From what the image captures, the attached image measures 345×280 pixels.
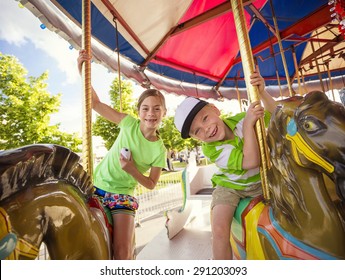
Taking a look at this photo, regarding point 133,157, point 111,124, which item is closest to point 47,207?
point 133,157

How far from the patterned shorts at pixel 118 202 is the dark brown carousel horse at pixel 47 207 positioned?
23 centimetres

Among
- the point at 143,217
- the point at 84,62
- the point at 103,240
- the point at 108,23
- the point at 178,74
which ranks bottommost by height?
the point at 103,240

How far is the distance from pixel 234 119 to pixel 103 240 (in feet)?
2.19

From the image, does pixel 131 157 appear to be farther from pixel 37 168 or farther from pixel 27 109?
pixel 27 109

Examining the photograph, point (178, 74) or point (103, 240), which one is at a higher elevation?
point (178, 74)

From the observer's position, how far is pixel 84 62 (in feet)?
2.74

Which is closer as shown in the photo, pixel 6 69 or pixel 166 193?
pixel 6 69

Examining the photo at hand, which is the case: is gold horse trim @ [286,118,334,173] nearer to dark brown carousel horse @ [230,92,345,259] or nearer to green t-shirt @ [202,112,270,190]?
dark brown carousel horse @ [230,92,345,259]

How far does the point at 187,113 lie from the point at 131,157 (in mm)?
289

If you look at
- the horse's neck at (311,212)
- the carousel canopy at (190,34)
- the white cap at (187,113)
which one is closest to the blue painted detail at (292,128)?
the horse's neck at (311,212)
